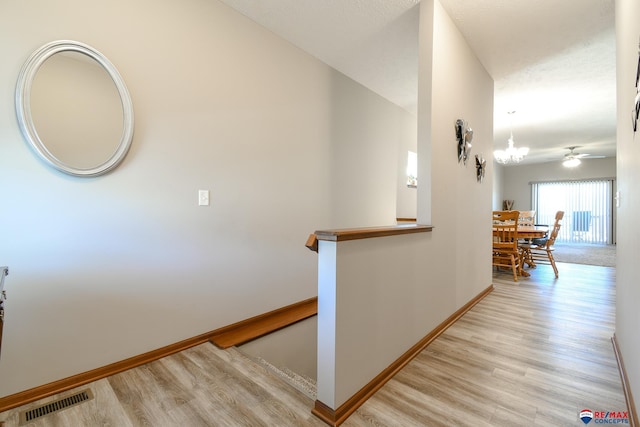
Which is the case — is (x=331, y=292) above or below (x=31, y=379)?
above

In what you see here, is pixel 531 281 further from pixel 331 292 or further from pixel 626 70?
pixel 331 292

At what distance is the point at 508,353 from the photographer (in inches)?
79.3

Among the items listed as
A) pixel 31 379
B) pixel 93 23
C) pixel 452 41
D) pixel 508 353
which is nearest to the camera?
pixel 31 379

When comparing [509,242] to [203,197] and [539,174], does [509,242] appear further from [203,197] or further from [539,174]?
[539,174]

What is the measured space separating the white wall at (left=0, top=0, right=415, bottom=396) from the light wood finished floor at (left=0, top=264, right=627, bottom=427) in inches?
11.9

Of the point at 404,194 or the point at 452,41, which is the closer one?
the point at 452,41

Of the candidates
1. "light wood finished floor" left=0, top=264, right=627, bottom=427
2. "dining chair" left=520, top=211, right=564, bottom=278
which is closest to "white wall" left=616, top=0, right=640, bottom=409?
"light wood finished floor" left=0, top=264, right=627, bottom=427

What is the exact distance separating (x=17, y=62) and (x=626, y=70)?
3.23m

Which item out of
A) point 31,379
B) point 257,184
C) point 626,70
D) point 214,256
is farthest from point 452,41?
point 31,379

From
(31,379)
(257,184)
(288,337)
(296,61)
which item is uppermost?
(296,61)

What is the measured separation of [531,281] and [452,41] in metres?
3.39

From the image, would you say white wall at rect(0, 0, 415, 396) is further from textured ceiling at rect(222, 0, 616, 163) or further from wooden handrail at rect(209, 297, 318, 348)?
textured ceiling at rect(222, 0, 616, 163)

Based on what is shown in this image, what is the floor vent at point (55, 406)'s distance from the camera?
4.60ft

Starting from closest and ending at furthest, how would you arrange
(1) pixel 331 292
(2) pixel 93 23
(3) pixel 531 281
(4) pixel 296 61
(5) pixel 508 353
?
1. (1) pixel 331 292
2. (2) pixel 93 23
3. (5) pixel 508 353
4. (4) pixel 296 61
5. (3) pixel 531 281
